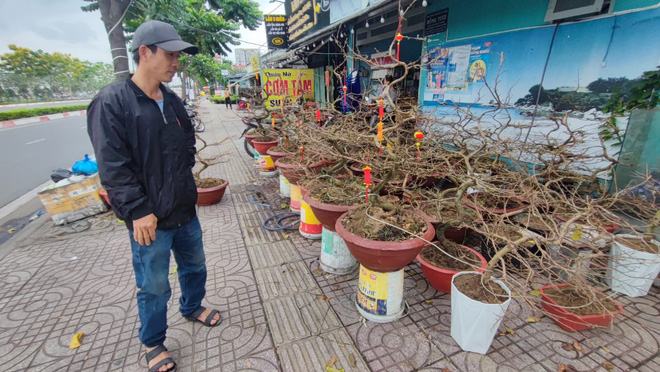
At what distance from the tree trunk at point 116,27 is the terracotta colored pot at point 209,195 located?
196 centimetres

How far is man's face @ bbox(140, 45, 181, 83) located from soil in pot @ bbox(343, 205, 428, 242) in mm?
1727

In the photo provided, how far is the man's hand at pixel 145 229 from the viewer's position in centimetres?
173

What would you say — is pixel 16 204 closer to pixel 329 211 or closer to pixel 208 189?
pixel 208 189

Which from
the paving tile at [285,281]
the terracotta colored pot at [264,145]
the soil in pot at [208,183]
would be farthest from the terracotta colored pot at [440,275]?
the terracotta colored pot at [264,145]

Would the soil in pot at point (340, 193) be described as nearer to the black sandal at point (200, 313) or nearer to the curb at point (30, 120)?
the black sandal at point (200, 313)

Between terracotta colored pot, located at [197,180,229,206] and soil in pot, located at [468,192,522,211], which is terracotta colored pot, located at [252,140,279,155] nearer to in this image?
terracotta colored pot, located at [197,180,229,206]

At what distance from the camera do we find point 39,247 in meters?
3.79

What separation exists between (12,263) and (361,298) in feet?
14.0

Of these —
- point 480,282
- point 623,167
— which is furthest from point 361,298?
point 623,167

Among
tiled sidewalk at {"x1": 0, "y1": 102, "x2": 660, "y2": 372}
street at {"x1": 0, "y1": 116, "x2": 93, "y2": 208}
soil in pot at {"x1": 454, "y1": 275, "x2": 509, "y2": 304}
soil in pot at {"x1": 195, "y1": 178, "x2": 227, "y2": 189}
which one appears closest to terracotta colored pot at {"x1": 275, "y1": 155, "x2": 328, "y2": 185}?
tiled sidewalk at {"x1": 0, "y1": 102, "x2": 660, "y2": 372}

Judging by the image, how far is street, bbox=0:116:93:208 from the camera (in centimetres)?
665

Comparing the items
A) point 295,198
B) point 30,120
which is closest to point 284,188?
point 295,198

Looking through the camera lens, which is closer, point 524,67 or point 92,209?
point 524,67

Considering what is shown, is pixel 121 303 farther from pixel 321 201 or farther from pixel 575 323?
pixel 575 323
